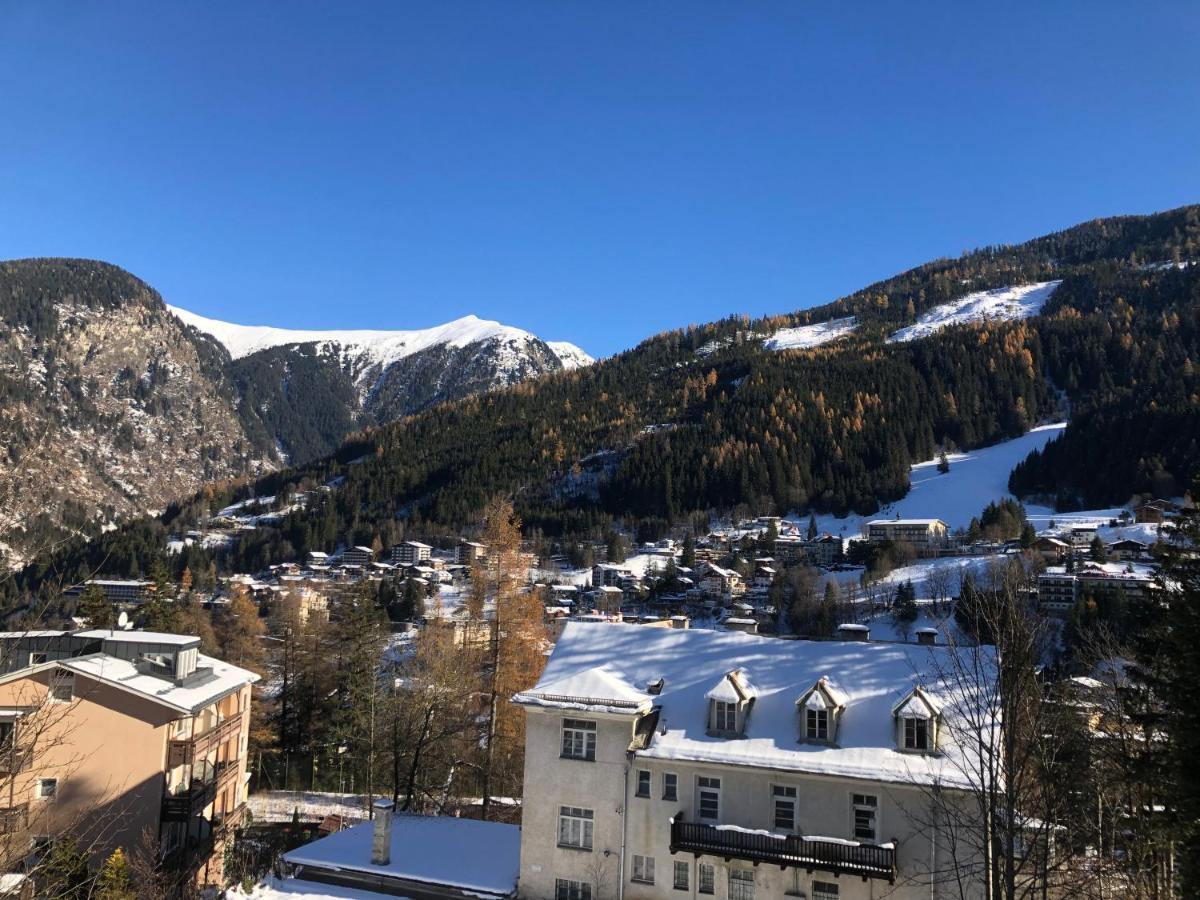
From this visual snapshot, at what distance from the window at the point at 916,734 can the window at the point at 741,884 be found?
15.6ft

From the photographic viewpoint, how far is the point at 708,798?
20.5m

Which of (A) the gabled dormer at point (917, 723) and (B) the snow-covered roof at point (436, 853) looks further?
(B) the snow-covered roof at point (436, 853)

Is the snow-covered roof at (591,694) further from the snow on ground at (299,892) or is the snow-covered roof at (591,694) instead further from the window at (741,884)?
the snow on ground at (299,892)

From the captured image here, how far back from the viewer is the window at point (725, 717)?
20.9 metres

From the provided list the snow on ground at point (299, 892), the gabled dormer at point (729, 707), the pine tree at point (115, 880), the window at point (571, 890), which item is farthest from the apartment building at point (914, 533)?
the pine tree at point (115, 880)

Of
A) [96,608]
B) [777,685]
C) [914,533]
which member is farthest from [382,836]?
[914,533]

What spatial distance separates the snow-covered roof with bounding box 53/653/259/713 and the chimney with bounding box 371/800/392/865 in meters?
8.64

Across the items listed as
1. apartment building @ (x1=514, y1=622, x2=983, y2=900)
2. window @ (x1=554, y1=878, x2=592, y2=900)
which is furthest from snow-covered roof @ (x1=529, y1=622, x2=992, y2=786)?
window @ (x1=554, y1=878, x2=592, y2=900)

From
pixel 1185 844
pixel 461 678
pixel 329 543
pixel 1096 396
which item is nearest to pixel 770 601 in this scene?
pixel 461 678

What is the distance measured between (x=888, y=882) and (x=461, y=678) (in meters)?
22.2

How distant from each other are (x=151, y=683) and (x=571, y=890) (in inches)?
643

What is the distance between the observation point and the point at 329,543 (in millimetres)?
183875

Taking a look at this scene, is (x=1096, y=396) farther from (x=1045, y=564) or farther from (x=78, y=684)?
(x=78, y=684)

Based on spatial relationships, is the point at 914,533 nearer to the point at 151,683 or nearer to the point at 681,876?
the point at 681,876
